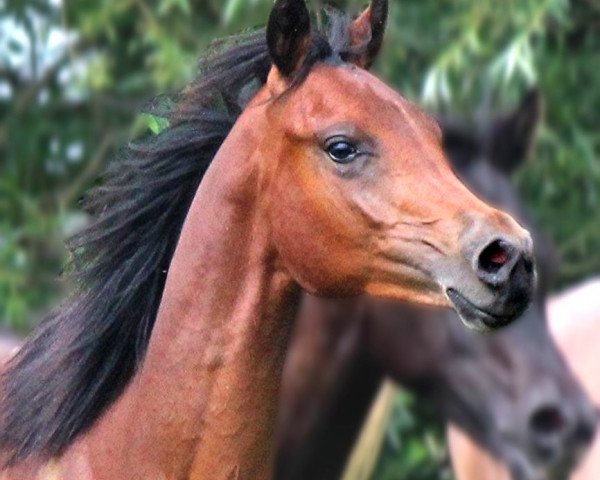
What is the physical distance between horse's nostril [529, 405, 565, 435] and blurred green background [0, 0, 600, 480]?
997 mm

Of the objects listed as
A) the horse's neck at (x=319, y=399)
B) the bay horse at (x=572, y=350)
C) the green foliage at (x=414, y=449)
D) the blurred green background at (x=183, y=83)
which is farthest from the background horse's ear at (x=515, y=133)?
the green foliage at (x=414, y=449)

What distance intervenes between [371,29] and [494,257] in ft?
1.56

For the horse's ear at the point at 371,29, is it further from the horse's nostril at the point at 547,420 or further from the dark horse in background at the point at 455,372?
the horse's nostril at the point at 547,420

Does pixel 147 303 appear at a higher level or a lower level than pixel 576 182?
higher

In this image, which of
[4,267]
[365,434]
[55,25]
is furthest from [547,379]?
[55,25]

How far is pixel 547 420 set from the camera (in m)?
4.32

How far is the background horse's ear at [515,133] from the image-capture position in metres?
4.58

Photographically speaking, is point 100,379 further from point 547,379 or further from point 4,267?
point 4,267

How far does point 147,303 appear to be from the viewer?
2.29m

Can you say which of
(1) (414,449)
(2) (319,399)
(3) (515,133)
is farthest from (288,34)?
(1) (414,449)

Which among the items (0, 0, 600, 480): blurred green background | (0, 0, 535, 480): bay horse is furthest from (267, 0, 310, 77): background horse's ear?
(0, 0, 600, 480): blurred green background

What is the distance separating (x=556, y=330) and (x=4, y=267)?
5.82 feet

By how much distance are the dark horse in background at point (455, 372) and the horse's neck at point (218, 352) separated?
6.71 feet

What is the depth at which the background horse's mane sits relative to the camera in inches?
89.4
